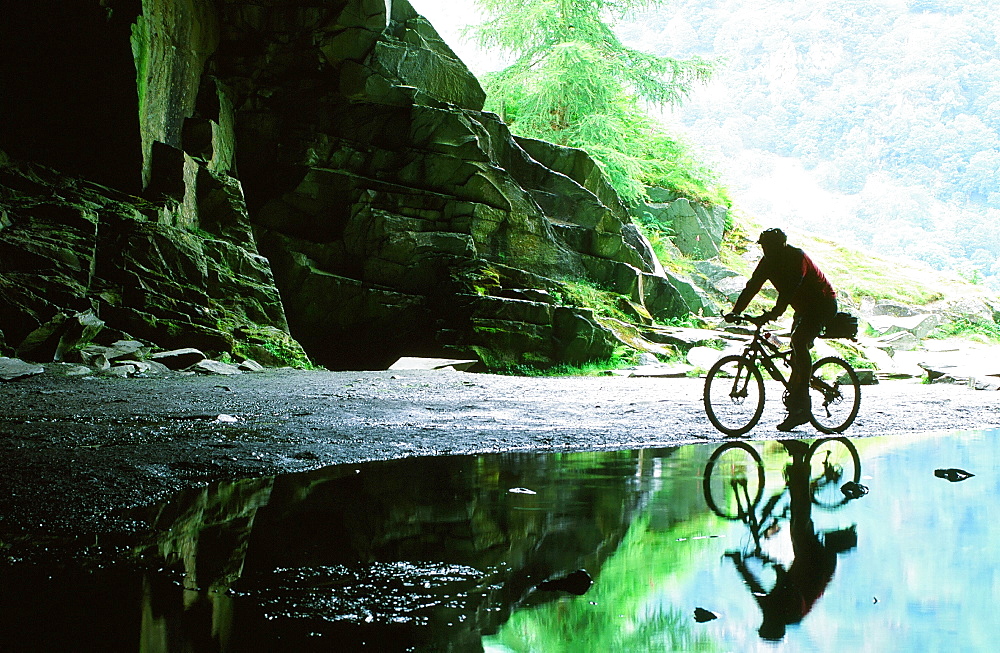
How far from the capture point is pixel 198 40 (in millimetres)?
15062

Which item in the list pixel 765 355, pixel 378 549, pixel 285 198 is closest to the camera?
pixel 378 549

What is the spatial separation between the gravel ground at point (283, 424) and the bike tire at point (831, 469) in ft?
2.07

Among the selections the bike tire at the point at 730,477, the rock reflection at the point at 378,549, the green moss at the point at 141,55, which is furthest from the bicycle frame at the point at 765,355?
the green moss at the point at 141,55

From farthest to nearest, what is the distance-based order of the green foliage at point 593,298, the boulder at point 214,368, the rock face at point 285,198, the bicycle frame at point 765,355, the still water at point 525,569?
the green foliage at point 593,298, the rock face at point 285,198, the boulder at point 214,368, the bicycle frame at point 765,355, the still water at point 525,569

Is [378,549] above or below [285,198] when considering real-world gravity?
below

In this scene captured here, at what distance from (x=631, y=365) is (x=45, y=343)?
1033cm

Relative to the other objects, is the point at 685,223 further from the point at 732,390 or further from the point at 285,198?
the point at 732,390

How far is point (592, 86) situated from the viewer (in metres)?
25.3

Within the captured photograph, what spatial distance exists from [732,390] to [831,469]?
2340 mm

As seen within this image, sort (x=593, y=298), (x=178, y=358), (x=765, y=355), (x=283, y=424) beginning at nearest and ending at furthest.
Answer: (x=283, y=424)
(x=765, y=355)
(x=178, y=358)
(x=593, y=298)

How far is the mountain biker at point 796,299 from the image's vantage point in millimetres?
6508

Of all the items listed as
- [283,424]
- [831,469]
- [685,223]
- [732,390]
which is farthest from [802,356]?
[685,223]

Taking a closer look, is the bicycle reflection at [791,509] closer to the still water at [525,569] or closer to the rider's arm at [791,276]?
the still water at [525,569]

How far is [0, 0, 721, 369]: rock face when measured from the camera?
11305 millimetres
